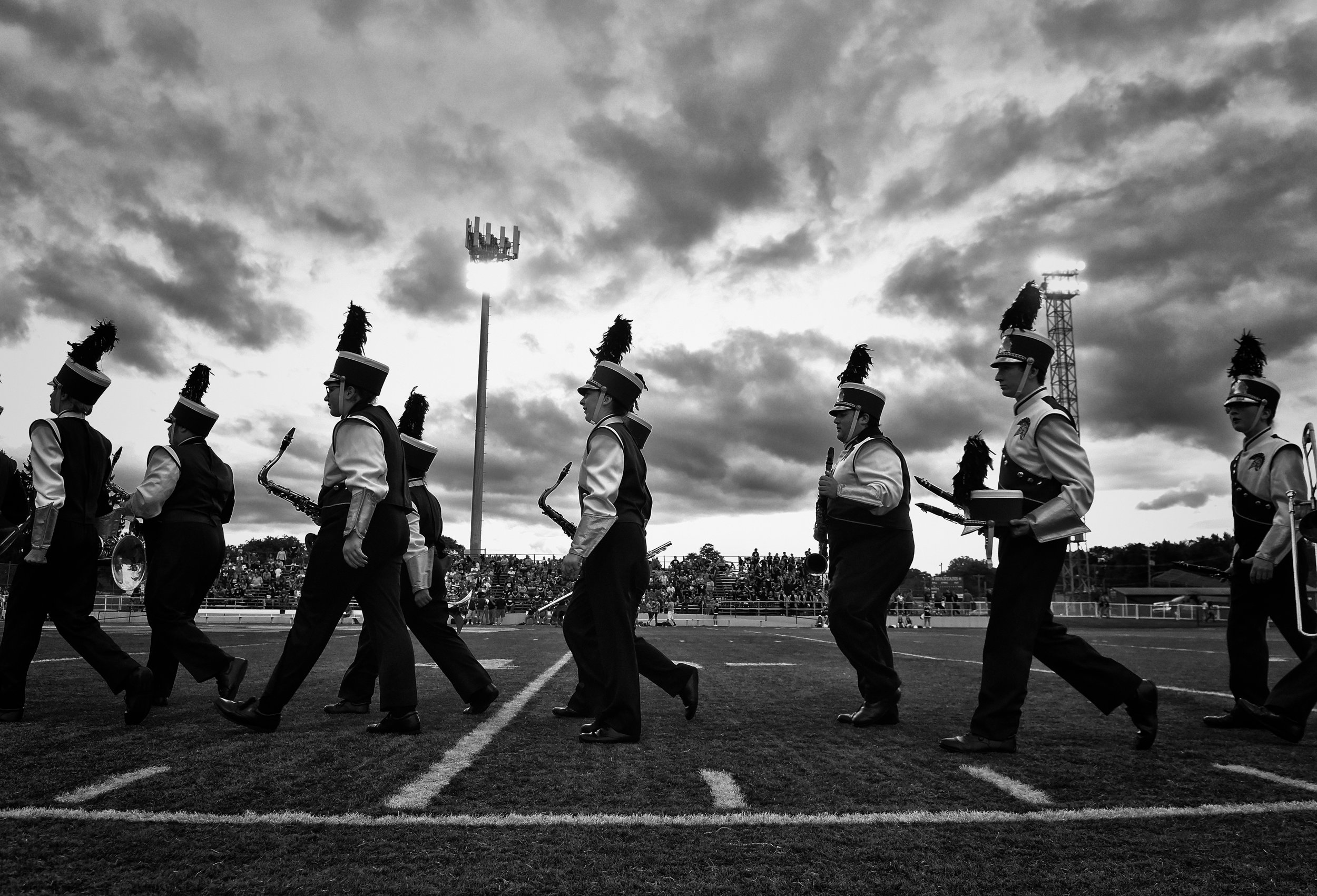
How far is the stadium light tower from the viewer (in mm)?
52938

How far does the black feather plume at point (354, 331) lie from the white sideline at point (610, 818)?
3355 mm

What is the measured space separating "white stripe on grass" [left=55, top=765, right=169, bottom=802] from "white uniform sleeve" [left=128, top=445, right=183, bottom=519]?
7.68 feet

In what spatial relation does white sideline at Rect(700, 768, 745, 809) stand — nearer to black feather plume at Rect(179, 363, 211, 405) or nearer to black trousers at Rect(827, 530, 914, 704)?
black trousers at Rect(827, 530, 914, 704)

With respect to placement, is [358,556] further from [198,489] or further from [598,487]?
[198,489]

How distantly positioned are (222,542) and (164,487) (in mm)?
537

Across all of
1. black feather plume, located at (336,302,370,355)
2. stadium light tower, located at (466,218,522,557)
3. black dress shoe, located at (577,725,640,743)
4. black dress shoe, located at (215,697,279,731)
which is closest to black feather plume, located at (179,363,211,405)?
black feather plume, located at (336,302,370,355)

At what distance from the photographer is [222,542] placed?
6.06 metres

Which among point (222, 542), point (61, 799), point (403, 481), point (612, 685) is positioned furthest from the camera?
point (222, 542)

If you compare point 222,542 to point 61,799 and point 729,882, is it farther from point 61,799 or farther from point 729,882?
point 729,882

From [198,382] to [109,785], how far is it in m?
4.12

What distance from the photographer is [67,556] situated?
5.60 meters

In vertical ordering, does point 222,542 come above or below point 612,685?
above

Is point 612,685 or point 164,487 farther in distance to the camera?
point 164,487

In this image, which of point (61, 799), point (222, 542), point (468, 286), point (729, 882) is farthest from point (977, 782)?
point (468, 286)
